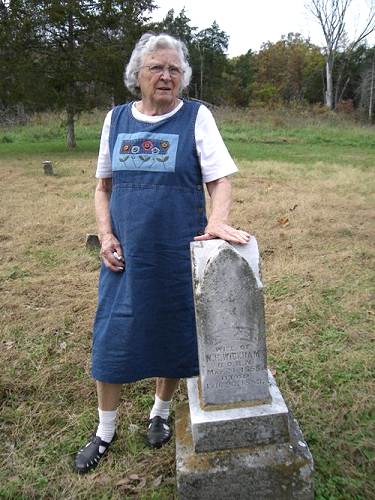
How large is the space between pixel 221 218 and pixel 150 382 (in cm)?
159

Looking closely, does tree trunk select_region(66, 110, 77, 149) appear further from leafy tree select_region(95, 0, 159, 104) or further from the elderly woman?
the elderly woman

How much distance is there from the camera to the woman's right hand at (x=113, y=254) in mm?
2252

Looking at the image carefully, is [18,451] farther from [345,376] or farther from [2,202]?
[2,202]

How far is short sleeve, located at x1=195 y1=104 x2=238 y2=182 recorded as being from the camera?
2.11m

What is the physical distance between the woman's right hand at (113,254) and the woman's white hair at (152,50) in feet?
2.54

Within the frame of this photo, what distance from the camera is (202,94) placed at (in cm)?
3653

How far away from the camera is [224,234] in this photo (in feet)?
6.54

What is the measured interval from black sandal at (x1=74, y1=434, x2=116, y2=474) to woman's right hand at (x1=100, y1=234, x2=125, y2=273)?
1008mm

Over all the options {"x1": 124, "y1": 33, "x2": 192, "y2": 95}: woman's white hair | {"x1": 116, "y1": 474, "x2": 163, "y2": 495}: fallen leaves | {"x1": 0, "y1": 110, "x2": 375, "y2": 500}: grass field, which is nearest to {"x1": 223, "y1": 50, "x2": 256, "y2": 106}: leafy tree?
{"x1": 0, "y1": 110, "x2": 375, "y2": 500}: grass field

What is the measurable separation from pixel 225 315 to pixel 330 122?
2439 cm

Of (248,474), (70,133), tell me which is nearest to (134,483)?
(248,474)

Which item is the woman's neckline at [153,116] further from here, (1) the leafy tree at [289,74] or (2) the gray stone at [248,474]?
(1) the leafy tree at [289,74]

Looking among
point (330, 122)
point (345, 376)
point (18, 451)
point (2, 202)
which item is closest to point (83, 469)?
point (18, 451)

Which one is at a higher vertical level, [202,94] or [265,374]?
[202,94]
